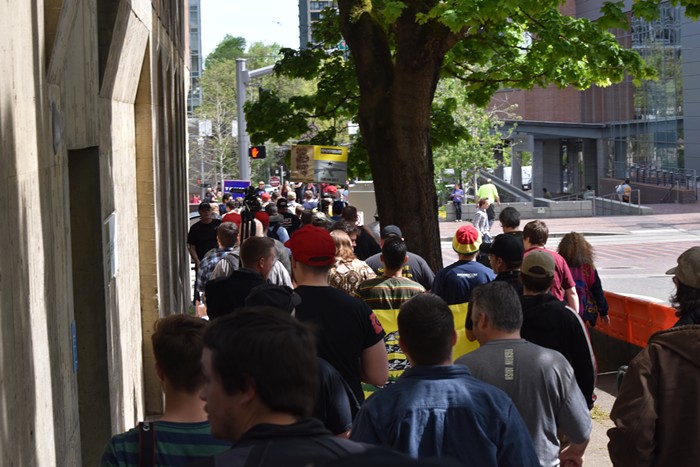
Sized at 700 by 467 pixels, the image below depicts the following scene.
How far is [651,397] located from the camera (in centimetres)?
446

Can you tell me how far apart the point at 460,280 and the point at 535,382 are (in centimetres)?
370

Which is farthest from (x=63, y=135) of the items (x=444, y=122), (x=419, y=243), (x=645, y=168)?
(x=645, y=168)

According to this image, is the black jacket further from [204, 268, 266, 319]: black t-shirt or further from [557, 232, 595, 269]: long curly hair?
[557, 232, 595, 269]: long curly hair

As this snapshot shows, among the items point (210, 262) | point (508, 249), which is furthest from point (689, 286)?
point (210, 262)

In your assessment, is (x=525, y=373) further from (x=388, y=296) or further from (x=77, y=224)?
(x=77, y=224)

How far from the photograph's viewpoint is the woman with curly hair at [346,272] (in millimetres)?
7961

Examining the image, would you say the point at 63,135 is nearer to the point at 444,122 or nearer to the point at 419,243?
the point at 419,243

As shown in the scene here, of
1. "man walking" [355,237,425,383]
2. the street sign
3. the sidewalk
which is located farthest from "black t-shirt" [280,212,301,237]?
the sidewalk

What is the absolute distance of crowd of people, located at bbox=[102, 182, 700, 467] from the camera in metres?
2.51

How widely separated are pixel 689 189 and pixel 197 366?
5513 centimetres

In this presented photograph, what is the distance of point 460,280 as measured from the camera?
8664mm

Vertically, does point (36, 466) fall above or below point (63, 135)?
below

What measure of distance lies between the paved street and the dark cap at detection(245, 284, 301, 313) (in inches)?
163

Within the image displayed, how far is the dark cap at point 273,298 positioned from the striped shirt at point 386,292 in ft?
6.53
